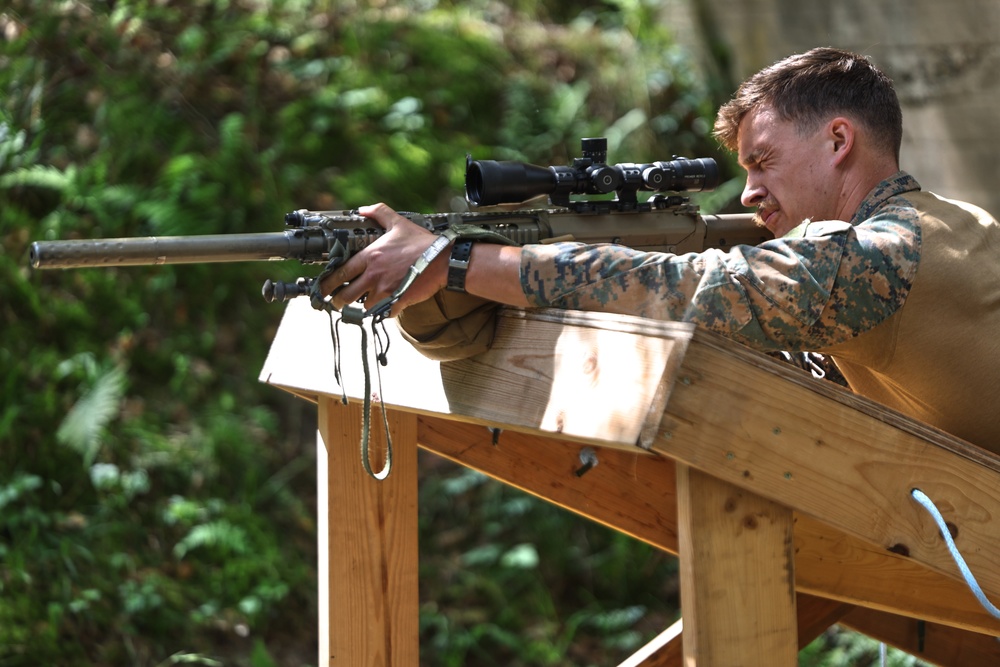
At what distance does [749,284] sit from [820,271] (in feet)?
0.53

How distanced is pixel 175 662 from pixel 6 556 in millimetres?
943

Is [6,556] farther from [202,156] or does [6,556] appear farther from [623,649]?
[623,649]

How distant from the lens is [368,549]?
3.04m

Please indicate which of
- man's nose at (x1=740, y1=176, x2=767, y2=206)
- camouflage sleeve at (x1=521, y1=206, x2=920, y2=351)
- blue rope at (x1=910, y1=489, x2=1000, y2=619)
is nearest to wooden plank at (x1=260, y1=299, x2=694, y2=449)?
camouflage sleeve at (x1=521, y1=206, x2=920, y2=351)

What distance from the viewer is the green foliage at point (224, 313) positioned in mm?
5457

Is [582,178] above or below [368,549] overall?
above

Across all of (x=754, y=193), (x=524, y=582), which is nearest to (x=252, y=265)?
(x=524, y=582)

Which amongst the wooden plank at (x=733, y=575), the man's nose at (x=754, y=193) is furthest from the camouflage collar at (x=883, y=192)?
the wooden plank at (x=733, y=575)

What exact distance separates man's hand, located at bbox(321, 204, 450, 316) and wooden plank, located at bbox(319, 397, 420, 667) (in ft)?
2.42

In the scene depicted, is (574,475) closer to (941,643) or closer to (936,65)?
(941,643)

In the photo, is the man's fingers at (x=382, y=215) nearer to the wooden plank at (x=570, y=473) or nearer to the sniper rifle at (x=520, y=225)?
the sniper rifle at (x=520, y=225)

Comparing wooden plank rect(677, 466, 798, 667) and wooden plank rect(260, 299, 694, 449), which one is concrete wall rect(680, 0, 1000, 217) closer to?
wooden plank rect(260, 299, 694, 449)

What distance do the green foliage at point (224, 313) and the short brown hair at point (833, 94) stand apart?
12.4 feet

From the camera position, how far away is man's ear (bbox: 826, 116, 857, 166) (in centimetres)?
274
